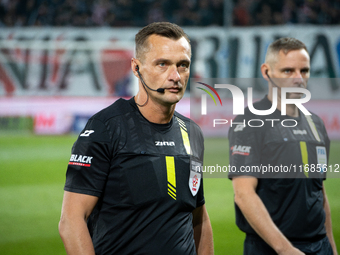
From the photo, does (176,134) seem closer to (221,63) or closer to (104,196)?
(104,196)

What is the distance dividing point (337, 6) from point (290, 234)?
51.7 feet

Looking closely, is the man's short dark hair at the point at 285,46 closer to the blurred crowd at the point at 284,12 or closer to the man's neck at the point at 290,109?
the man's neck at the point at 290,109

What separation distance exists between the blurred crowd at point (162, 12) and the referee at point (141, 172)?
14.1 metres

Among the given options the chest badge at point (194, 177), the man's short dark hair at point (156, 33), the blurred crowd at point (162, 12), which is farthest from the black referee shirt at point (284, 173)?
the blurred crowd at point (162, 12)

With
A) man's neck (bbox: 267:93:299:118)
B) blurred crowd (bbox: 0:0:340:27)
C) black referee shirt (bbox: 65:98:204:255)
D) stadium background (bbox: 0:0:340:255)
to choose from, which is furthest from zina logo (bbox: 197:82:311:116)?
blurred crowd (bbox: 0:0:340:27)

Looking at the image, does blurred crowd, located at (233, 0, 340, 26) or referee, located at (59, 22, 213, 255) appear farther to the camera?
blurred crowd, located at (233, 0, 340, 26)

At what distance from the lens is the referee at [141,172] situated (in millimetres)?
1765

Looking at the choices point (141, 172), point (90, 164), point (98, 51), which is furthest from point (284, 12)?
point (90, 164)

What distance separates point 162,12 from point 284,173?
15.1 m

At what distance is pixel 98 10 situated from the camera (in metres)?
16.8

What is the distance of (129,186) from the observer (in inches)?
71.9

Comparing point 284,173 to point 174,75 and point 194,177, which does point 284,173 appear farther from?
point 174,75

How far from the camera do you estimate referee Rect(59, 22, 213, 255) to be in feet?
5.79

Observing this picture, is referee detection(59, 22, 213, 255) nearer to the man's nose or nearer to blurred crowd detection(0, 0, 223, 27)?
the man's nose
